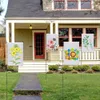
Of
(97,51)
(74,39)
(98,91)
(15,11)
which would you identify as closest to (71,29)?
(74,39)

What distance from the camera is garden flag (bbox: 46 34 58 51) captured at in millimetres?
21459

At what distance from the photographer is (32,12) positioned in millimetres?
24562

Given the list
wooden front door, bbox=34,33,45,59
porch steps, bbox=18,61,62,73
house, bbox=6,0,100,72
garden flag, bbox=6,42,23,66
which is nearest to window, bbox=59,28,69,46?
house, bbox=6,0,100,72

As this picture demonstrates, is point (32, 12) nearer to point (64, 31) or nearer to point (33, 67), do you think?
point (64, 31)

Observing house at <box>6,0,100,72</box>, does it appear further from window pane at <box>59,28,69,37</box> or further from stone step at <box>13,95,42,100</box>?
stone step at <box>13,95,42,100</box>

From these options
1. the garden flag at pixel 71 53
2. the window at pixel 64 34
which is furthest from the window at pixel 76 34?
the garden flag at pixel 71 53

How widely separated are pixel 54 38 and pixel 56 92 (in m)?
10.4

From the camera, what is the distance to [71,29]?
25125mm

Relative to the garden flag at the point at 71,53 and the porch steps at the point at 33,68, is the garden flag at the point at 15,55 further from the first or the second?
the porch steps at the point at 33,68

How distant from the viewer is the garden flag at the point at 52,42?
70.4 feet

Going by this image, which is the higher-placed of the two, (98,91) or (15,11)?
(15,11)

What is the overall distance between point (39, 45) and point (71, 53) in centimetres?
949

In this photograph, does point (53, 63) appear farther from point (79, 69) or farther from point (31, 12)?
point (31, 12)

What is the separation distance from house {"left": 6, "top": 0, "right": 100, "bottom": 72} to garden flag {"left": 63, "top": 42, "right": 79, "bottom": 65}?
3.47 meters
